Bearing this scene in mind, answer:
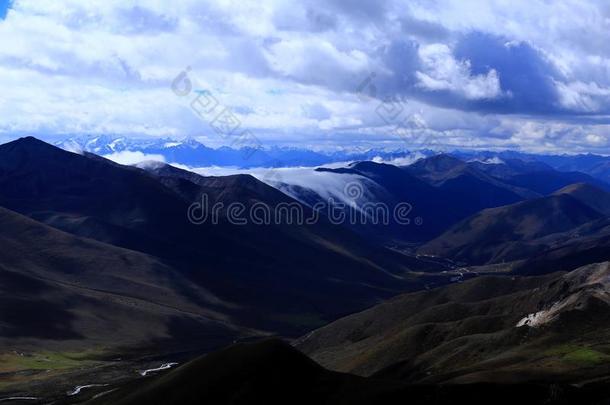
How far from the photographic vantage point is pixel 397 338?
191m

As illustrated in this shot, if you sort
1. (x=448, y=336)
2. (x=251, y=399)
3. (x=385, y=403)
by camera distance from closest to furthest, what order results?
(x=385, y=403) < (x=251, y=399) < (x=448, y=336)

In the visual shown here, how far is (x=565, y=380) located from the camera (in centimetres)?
10269

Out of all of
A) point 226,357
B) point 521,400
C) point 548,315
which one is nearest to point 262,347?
point 226,357

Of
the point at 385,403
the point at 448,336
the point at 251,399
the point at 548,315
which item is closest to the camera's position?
the point at 385,403

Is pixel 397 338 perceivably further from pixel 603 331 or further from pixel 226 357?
pixel 226 357

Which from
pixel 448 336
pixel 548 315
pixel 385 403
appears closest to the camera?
pixel 385 403

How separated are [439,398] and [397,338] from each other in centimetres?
11376

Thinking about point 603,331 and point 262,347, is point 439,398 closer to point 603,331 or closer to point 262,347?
point 262,347

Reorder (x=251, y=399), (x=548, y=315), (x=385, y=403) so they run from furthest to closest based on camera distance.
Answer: (x=548, y=315), (x=251, y=399), (x=385, y=403)

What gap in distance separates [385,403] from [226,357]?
120 feet

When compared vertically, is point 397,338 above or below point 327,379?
below

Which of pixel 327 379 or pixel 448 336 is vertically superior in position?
pixel 327 379

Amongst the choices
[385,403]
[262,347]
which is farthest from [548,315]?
[385,403]

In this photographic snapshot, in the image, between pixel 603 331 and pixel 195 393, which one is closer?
pixel 195 393
